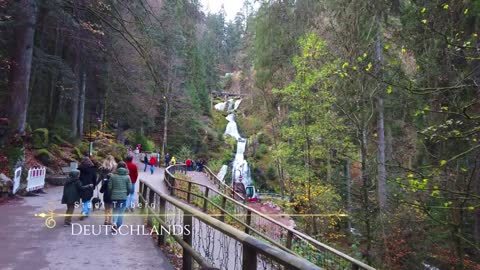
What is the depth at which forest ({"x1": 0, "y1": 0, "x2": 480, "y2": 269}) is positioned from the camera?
7.34 m

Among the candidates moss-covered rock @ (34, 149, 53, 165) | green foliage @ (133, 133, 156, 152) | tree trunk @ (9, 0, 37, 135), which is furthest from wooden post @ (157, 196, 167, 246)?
green foliage @ (133, 133, 156, 152)

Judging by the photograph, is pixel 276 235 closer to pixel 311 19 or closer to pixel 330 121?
pixel 330 121

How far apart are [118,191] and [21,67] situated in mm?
8947

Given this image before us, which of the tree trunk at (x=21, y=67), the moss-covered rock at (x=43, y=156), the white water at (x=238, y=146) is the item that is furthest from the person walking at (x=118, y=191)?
the white water at (x=238, y=146)

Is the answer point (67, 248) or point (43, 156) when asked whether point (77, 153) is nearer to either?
point (43, 156)

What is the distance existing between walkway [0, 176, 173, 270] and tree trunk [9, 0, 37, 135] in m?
6.17

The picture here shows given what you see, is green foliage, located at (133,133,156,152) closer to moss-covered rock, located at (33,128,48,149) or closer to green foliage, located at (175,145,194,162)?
green foliage, located at (175,145,194,162)

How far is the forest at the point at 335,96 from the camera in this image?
734cm

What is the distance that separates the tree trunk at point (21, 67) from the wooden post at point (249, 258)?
1384 cm

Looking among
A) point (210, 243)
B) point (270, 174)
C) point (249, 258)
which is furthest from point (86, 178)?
point (270, 174)

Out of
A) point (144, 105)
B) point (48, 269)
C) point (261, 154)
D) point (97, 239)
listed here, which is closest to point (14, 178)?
point (97, 239)

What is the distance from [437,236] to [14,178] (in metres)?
13.2

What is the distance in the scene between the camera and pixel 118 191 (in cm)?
820

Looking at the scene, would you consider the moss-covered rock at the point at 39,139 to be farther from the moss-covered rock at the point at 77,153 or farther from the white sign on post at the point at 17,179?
the white sign on post at the point at 17,179
